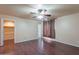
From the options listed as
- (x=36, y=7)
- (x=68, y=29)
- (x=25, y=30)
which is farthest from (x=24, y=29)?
(x=36, y=7)

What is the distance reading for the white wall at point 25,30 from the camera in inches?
286

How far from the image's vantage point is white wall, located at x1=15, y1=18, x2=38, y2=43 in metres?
A: 7.27

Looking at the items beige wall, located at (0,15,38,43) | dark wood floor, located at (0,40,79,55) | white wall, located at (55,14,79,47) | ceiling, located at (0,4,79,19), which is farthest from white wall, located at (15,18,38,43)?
ceiling, located at (0,4,79,19)

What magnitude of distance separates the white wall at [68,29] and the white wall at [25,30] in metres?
2.37

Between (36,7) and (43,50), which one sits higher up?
(36,7)

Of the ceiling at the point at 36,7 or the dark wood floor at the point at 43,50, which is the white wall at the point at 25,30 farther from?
the ceiling at the point at 36,7

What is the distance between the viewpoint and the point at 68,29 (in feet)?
21.5

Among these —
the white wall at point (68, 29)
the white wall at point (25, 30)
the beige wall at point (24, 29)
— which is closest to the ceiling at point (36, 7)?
the white wall at point (68, 29)

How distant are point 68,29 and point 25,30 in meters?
3.71

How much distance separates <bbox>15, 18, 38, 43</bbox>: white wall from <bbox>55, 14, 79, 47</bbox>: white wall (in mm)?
2368

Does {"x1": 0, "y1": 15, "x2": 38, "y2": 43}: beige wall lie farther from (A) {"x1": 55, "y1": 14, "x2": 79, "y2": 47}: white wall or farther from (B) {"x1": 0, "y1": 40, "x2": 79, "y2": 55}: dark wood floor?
(A) {"x1": 55, "y1": 14, "x2": 79, "y2": 47}: white wall

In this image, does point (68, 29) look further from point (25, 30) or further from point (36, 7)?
point (25, 30)

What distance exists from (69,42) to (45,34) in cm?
431
